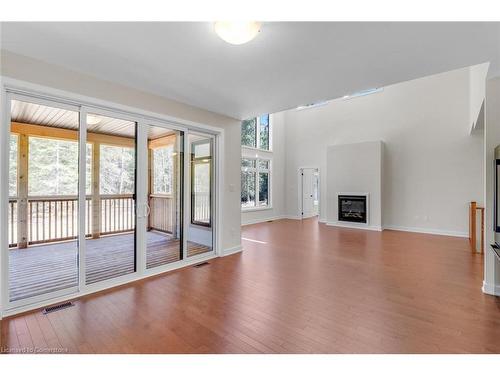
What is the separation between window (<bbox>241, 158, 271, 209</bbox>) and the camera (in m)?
8.59

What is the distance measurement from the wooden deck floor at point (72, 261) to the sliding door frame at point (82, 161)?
0.13 m

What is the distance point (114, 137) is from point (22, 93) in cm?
123

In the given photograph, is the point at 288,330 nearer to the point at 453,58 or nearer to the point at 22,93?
the point at 453,58

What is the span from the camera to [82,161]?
291cm

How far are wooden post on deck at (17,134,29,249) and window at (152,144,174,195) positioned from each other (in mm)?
1754

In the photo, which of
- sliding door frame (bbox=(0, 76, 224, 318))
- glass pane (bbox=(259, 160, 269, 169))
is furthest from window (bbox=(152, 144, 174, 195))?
glass pane (bbox=(259, 160, 269, 169))

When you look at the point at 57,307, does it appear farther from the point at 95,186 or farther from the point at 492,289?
the point at 492,289

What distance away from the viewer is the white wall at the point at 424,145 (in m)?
6.12

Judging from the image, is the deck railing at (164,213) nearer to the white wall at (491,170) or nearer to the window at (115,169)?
the window at (115,169)

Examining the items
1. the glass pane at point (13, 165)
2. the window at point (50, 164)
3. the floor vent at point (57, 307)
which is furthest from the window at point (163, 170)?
the floor vent at point (57, 307)

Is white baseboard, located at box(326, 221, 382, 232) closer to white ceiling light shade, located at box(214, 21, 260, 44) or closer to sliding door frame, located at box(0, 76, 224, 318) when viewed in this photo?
sliding door frame, located at box(0, 76, 224, 318)

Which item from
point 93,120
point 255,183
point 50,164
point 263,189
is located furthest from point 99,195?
point 263,189

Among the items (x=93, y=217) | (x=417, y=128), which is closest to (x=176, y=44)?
(x=93, y=217)

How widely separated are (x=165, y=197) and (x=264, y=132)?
19.9 feet
